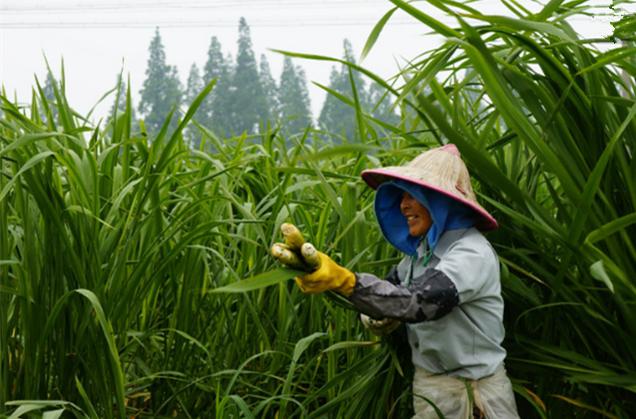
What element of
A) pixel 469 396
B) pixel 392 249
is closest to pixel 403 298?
pixel 469 396

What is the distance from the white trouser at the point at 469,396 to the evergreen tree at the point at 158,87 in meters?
48.6

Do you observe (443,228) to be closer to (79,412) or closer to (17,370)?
(79,412)

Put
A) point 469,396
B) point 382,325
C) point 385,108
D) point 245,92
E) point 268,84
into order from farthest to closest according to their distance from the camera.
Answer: point 268,84 < point 245,92 < point 385,108 < point 382,325 < point 469,396

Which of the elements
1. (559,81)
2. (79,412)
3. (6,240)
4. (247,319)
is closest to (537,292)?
(559,81)

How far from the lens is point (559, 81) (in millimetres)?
1647

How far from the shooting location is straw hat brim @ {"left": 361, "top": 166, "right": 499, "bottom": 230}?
162cm

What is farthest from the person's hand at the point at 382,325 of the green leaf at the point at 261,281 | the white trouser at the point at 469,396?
the green leaf at the point at 261,281

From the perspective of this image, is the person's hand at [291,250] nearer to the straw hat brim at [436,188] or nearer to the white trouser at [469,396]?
the straw hat brim at [436,188]

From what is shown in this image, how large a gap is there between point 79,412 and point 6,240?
0.35 meters

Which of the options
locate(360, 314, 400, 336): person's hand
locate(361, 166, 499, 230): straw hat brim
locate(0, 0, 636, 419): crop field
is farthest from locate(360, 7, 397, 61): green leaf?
locate(360, 314, 400, 336): person's hand

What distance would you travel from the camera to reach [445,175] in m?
1.64

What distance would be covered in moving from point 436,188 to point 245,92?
5294 cm

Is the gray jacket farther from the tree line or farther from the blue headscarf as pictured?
the tree line

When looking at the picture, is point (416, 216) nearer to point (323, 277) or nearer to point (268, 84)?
point (323, 277)
